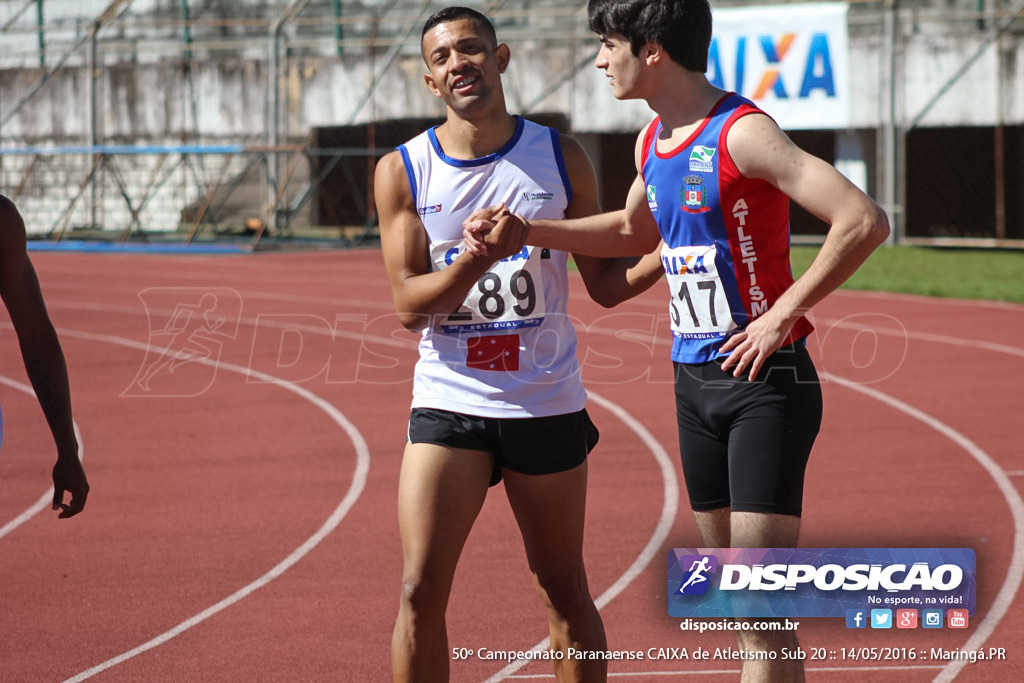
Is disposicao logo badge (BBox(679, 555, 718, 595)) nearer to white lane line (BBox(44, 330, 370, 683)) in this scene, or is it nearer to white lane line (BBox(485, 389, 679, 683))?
white lane line (BBox(485, 389, 679, 683))

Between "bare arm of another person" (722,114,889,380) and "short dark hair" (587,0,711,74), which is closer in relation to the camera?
"bare arm of another person" (722,114,889,380)

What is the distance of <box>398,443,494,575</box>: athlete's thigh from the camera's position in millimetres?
3576

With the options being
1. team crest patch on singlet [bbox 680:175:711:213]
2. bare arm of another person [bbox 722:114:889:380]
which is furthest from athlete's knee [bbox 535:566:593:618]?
team crest patch on singlet [bbox 680:175:711:213]

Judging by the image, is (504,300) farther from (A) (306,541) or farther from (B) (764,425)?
(A) (306,541)

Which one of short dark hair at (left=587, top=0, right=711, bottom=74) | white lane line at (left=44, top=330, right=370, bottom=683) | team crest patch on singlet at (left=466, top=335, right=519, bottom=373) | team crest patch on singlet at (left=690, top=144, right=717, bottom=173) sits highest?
short dark hair at (left=587, top=0, right=711, bottom=74)

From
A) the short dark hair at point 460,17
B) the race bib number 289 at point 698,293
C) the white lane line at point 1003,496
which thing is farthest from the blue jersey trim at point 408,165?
the white lane line at point 1003,496

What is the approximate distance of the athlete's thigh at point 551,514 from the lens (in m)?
3.70

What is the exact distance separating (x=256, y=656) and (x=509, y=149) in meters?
2.22

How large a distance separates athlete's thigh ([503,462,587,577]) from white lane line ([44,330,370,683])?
6.36 ft

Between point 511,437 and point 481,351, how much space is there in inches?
9.9

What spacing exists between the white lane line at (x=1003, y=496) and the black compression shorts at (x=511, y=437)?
1.77 m

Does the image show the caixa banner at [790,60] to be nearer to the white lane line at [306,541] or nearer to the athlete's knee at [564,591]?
the white lane line at [306,541]

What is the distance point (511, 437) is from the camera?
144 inches

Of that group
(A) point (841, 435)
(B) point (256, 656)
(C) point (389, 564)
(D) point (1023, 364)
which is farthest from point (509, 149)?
(D) point (1023, 364)
